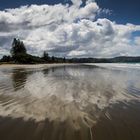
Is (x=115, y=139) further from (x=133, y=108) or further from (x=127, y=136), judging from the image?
(x=133, y=108)

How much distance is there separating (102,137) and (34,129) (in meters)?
1.97

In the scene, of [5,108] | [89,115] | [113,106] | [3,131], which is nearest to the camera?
[3,131]

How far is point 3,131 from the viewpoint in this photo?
17.1 feet

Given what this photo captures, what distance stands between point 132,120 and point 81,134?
2178 mm

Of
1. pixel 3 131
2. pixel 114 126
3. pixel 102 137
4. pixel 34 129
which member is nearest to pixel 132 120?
pixel 114 126

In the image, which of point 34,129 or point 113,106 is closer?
point 34,129

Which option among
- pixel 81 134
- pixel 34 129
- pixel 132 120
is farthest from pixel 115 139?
pixel 34 129

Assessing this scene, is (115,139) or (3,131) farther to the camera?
(3,131)

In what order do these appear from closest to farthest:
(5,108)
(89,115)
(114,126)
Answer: (114,126) < (89,115) < (5,108)

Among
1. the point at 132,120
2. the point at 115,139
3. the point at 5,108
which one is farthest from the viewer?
the point at 5,108

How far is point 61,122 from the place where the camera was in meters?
5.97

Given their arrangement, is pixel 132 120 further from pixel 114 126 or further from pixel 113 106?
pixel 113 106

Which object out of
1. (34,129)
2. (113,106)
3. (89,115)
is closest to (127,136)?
(89,115)

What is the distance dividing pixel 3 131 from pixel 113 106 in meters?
4.79
